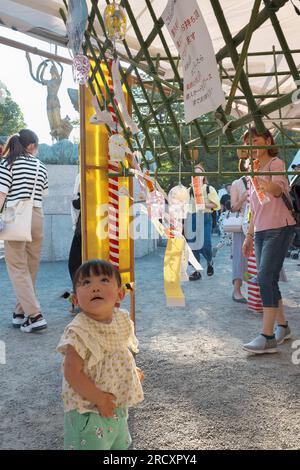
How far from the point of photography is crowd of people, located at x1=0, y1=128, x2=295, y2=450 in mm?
1886

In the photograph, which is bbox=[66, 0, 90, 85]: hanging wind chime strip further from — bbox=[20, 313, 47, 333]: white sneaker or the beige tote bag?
bbox=[20, 313, 47, 333]: white sneaker

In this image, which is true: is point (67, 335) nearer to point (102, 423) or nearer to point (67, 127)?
point (102, 423)

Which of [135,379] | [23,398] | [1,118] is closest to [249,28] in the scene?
[135,379]

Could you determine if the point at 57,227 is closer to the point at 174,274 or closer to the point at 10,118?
the point at 174,274

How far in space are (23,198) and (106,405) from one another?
3424 mm

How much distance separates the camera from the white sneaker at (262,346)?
13.0 feet

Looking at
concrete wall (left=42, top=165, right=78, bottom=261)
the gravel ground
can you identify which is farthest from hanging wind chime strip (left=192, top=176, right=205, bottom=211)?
concrete wall (left=42, top=165, right=78, bottom=261)

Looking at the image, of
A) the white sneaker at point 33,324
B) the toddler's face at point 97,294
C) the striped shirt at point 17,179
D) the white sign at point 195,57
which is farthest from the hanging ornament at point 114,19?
the white sneaker at point 33,324

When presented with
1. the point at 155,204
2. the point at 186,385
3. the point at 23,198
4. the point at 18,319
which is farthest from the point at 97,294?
the point at 18,319

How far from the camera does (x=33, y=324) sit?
486 centimetres

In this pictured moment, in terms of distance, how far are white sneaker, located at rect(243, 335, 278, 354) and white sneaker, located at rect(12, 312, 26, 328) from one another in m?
2.35

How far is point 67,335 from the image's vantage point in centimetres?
190
